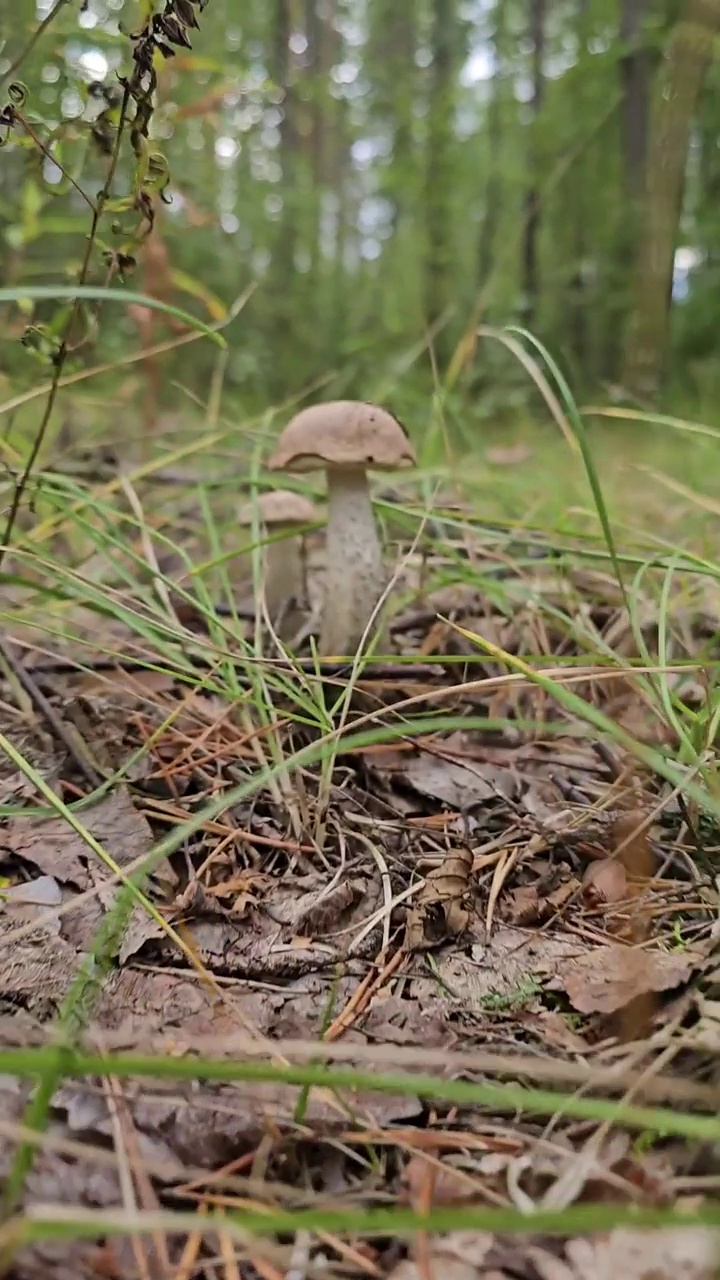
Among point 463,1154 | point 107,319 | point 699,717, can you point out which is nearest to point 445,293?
point 107,319

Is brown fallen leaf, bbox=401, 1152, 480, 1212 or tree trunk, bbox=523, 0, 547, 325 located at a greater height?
tree trunk, bbox=523, 0, 547, 325

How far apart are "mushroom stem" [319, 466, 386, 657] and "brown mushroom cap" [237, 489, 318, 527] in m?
0.25

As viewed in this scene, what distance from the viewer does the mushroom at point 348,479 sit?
1679mm

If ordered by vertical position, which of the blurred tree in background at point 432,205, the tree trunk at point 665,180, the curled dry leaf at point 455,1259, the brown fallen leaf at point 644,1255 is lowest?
the curled dry leaf at point 455,1259

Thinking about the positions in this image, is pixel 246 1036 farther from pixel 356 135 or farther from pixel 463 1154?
pixel 356 135

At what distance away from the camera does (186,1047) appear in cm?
89

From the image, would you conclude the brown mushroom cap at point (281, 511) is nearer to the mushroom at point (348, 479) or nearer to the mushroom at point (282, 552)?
the mushroom at point (282, 552)

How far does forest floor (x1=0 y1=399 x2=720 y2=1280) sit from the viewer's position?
725mm

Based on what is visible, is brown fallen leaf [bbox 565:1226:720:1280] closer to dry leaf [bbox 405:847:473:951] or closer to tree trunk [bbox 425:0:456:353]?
dry leaf [bbox 405:847:473:951]

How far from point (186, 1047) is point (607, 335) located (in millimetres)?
9176

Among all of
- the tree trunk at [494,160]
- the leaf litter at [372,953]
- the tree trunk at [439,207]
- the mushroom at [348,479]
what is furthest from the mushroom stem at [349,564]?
the tree trunk at [494,160]

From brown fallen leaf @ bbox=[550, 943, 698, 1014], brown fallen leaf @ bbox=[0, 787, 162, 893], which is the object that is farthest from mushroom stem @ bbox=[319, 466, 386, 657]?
brown fallen leaf @ bbox=[550, 943, 698, 1014]

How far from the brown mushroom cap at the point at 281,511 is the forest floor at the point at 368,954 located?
24 centimetres

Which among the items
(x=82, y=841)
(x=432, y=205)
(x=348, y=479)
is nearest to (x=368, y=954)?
(x=82, y=841)
